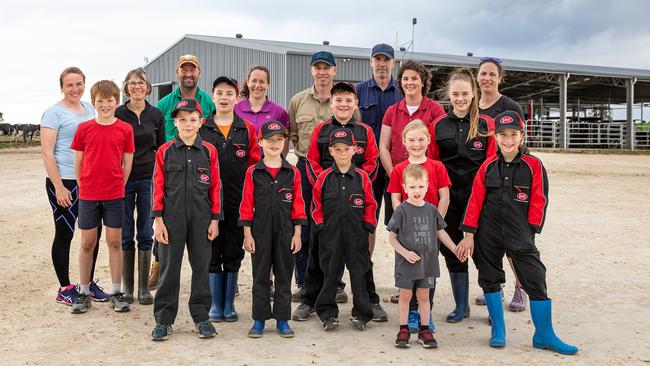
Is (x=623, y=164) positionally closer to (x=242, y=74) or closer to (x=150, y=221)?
(x=242, y=74)

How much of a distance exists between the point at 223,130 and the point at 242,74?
20.6 metres

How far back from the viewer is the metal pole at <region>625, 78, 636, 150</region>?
30.3 metres

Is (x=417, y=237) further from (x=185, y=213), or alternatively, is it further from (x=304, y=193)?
(x=185, y=213)

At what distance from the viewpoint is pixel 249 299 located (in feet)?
17.5

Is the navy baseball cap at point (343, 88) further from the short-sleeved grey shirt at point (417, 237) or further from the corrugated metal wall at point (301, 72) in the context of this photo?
the corrugated metal wall at point (301, 72)

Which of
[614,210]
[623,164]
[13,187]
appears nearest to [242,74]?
[13,187]

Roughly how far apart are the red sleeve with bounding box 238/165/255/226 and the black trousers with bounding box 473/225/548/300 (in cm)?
164

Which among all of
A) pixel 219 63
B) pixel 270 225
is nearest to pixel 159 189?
pixel 270 225

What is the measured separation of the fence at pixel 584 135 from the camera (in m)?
29.6

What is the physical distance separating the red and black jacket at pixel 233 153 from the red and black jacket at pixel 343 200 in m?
0.66

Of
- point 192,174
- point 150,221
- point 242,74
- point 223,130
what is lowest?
point 150,221

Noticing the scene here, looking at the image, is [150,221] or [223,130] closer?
[223,130]

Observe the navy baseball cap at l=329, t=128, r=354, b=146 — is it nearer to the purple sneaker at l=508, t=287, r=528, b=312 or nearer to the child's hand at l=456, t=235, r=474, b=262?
the child's hand at l=456, t=235, r=474, b=262

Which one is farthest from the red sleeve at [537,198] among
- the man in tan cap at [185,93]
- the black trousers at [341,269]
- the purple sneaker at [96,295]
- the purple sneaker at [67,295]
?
the purple sneaker at [67,295]
